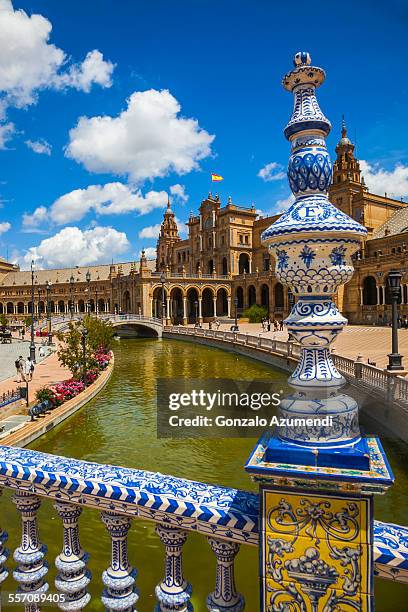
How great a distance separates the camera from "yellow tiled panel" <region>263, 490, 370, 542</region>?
1.96m

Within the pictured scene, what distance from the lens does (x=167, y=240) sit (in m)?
90.9

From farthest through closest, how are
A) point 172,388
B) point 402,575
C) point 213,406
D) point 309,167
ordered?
1. point 172,388
2. point 213,406
3. point 309,167
4. point 402,575

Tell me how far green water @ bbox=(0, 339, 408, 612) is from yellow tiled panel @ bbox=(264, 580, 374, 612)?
3273 mm

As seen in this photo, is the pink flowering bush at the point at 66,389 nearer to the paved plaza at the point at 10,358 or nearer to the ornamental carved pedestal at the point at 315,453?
the paved plaza at the point at 10,358

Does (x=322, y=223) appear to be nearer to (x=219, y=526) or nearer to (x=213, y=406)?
(x=219, y=526)

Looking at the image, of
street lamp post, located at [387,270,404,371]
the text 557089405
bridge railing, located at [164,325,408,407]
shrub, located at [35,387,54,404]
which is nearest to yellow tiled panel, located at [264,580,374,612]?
the text 557089405

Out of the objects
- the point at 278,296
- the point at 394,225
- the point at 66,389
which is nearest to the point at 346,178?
the point at 394,225

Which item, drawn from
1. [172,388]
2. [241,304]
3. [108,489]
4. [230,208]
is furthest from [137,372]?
[230,208]

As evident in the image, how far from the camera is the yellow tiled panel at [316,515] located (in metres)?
1.96

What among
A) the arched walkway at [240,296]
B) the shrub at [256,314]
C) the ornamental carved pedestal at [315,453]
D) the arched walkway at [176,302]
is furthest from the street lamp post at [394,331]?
the arched walkway at [176,302]

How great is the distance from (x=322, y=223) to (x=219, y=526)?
1594 millimetres

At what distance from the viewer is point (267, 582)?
2.08m

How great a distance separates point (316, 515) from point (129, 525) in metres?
1.08

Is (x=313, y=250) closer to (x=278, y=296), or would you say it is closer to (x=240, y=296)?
(x=278, y=296)
